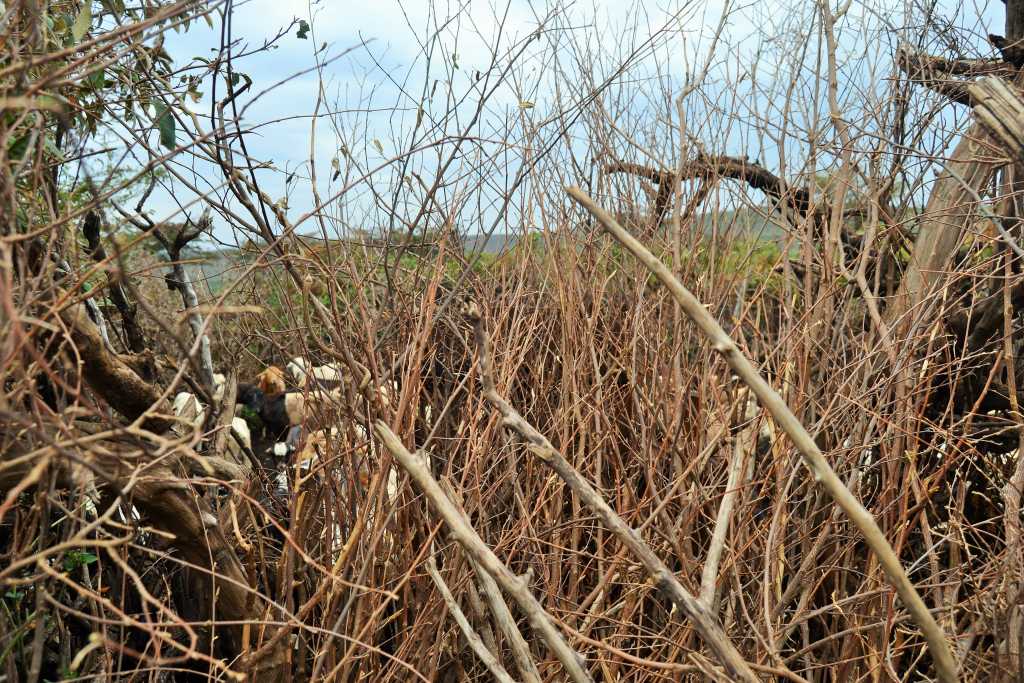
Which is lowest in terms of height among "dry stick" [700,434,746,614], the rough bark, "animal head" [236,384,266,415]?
"animal head" [236,384,266,415]

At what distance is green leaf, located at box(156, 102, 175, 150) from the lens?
7.12ft

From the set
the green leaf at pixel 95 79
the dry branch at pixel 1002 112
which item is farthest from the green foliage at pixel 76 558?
the dry branch at pixel 1002 112

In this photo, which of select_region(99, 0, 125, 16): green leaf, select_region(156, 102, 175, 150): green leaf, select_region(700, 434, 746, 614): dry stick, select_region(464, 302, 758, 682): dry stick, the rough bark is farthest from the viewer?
the rough bark

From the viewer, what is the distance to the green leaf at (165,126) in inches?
85.4

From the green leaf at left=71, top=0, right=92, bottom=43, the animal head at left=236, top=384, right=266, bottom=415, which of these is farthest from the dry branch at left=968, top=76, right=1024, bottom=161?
the animal head at left=236, top=384, right=266, bottom=415

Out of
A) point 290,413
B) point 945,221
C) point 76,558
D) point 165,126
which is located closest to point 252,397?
point 290,413

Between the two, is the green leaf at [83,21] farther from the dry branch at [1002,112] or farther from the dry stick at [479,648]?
the dry branch at [1002,112]

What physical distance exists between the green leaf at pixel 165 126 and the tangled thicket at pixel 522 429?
0.04m

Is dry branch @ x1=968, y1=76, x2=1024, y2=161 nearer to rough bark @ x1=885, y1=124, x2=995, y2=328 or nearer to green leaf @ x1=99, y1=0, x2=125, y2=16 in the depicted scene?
rough bark @ x1=885, y1=124, x2=995, y2=328

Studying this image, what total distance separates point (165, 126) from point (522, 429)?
1478 mm

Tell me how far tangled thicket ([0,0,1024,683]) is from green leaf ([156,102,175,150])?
0.04m

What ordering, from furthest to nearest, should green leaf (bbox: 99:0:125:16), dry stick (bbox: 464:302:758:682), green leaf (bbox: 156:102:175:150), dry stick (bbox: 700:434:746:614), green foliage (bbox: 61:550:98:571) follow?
green foliage (bbox: 61:550:98:571) → green leaf (bbox: 99:0:125:16) → green leaf (bbox: 156:102:175:150) → dry stick (bbox: 700:434:746:614) → dry stick (bbox: 464:302:758:682)

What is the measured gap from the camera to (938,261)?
141 inches

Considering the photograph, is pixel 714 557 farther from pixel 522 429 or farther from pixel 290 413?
pixel 290 413
